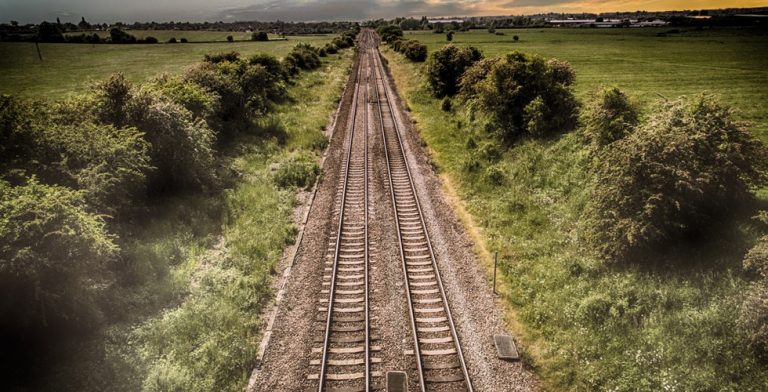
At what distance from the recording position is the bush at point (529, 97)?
922 inches

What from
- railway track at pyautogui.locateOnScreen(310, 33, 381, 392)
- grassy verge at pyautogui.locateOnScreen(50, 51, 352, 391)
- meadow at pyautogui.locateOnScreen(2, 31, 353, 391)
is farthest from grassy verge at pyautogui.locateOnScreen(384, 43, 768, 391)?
meadow at pyautogui.locateOnScreen(2, 31, 353, 391)

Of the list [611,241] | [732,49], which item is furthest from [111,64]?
[732,49]

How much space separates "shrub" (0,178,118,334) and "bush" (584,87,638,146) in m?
19.4

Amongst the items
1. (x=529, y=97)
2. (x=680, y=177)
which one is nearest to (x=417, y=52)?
(x=529, y=97)

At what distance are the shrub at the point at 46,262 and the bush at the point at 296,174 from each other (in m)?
10.9

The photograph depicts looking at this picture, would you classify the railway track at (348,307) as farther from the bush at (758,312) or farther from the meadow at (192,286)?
the bush at (758,312)

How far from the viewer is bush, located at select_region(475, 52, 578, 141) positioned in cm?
2342

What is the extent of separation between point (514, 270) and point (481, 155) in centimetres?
1162

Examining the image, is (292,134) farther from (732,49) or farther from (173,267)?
(732,49)

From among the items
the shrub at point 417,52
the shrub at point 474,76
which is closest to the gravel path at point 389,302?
the shrub at point 474,76

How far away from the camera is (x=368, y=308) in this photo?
39.1 ft

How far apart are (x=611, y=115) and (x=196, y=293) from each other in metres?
18.4

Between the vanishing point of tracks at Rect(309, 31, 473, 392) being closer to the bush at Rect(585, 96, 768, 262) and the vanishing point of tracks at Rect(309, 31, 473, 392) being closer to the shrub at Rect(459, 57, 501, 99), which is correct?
the bush at Rect(585, 96, 768, 262)

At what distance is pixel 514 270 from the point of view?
44.7 ft
